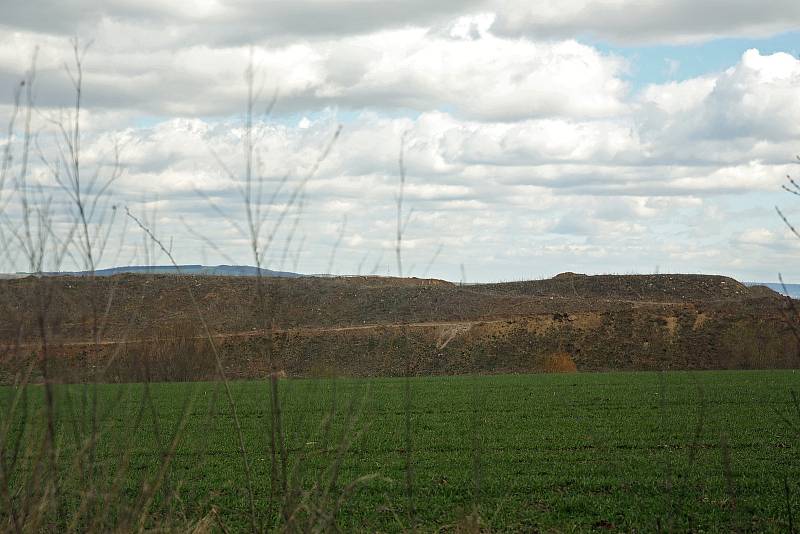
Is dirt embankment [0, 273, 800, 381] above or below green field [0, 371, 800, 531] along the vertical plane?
above

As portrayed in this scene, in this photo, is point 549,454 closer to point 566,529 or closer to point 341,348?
point 566,529

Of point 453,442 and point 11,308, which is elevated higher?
point 11,308

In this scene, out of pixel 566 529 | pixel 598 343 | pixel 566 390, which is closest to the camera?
pixel 566 529

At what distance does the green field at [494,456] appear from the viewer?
20.7 ft

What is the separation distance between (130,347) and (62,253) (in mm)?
968

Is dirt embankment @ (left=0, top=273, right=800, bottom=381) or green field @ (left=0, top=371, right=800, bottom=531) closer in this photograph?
Answer: green field @ (left=0, top=371, right=800, bottom=531)

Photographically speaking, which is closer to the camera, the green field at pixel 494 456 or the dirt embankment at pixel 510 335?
the green field at pixel 494 456

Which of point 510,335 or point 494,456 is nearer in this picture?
point 494,456

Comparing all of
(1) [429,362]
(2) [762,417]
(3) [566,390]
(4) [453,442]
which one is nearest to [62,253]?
(4) [453,442]

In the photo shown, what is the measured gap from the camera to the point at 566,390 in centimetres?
2728

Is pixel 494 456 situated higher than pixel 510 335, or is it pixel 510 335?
pixel 510 335

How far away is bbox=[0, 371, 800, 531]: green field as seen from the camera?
6.31 metres

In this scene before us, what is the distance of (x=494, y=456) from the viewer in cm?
1436

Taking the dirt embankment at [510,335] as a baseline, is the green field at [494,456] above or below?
below
